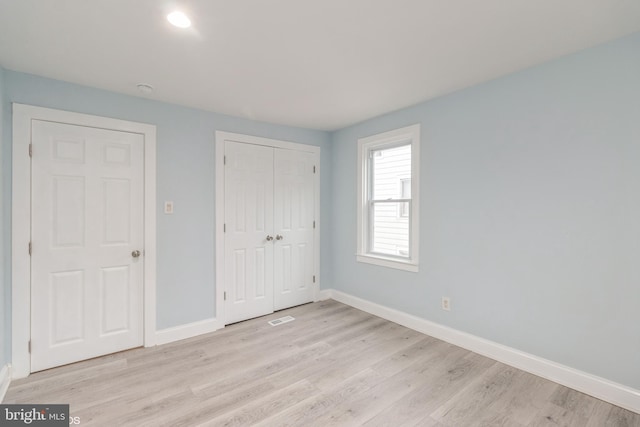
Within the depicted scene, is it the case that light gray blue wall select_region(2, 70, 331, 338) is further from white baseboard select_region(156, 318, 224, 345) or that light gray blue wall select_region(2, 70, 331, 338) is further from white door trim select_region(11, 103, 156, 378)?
white door trim select_region(11, 103, 156, 378)

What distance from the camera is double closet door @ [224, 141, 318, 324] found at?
11.3 ft

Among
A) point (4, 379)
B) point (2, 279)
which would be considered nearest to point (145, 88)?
point (2, 279)

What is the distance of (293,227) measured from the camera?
3.97 meters

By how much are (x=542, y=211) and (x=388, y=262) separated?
64.4 inches

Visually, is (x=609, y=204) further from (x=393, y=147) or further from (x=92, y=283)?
(x=92, y=283)

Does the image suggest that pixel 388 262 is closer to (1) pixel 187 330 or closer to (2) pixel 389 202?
(2) pixel 389 202

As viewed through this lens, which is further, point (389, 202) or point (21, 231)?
point (389, 202)

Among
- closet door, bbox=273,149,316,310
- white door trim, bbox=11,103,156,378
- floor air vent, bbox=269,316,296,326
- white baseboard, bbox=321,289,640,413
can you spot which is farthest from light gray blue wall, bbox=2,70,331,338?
white baseboard, bbox=321,289,640,413

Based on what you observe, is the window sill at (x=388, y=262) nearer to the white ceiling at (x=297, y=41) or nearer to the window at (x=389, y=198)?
the window at (x=389, y=198)

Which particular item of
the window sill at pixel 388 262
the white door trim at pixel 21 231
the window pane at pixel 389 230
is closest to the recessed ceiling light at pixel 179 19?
the white door trim at pixel 21 231

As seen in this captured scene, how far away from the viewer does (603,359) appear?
6.70ft

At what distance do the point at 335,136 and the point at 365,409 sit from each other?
3.33 m

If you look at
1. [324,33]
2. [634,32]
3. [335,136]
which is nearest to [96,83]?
[324,33]

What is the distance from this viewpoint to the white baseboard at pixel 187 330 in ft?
9.67
